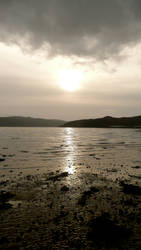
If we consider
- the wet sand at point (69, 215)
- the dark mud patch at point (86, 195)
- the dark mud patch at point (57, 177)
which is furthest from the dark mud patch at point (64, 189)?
the dark mud patch at point (57, 177)

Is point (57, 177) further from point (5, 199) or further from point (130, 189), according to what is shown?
point (130, 189)

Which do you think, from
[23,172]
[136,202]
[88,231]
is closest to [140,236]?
[88,231]

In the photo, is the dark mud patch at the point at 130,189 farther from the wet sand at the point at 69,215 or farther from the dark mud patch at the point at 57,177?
the dark mud patch at the point at 57,177

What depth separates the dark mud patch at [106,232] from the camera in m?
8.53

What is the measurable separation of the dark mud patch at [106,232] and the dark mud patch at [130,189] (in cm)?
575

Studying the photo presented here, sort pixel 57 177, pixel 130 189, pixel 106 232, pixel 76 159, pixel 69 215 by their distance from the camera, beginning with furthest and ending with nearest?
pixel 76 159, pixel 57 177, pixel 130 189, pixel 69 215, pixel 106 232

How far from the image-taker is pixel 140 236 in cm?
891

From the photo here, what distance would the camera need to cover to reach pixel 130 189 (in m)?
16.0

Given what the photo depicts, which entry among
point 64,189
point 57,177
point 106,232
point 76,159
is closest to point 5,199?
point 64,189

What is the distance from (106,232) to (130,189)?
7839 mm

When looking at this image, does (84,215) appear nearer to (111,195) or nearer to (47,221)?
(47,221)

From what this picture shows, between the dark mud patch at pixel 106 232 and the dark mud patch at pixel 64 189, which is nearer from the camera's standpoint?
the dark mud patch at pixel 106 232

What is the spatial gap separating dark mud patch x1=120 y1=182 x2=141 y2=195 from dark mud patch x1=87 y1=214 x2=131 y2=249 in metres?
5.75

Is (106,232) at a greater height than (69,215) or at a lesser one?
greater
